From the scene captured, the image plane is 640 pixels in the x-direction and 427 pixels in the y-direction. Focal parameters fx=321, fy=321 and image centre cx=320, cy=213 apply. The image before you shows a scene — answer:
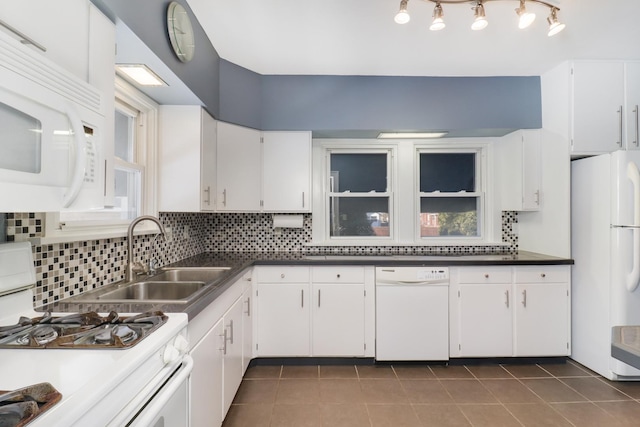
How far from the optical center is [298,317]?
2.65 meters

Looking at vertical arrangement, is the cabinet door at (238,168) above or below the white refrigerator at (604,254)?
above

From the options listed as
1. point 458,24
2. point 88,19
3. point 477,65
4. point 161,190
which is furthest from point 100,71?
point 477,65

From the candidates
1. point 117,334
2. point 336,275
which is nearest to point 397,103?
point 336,275

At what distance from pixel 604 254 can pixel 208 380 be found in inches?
112

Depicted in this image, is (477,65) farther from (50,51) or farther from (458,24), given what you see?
(50,51)

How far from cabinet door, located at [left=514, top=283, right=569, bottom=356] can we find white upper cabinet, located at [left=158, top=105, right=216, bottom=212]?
2.70m

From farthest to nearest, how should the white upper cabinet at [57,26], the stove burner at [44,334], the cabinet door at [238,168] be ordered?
1. the cabinet door at [238,168]
2. the stove burner at [44,334]
3. the white upper cabinet at [57,26]

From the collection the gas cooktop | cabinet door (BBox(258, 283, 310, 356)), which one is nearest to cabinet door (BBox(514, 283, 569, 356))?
cabinet door (BBox(258, 283, 310, 356))

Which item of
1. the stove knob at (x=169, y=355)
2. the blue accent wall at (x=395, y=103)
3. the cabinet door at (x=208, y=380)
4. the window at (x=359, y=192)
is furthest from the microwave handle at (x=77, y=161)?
the window at (x=359, y=192)

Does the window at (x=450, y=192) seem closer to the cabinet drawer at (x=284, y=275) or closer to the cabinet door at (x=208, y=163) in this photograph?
the cabinet drawer at (x=284, y=275)

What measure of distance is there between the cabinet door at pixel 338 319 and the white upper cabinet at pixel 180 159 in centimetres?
120

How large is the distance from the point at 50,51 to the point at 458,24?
7.36 feet

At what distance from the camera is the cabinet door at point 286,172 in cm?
287

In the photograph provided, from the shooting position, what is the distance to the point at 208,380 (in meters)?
1.57
